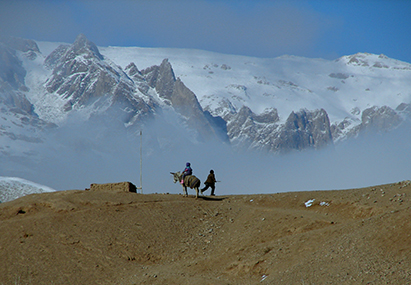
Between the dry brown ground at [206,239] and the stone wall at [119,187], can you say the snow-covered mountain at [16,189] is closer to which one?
the stone wall at [119,187]

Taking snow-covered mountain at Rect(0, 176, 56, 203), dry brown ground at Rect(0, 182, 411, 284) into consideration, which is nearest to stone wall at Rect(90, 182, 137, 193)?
dry brown ground at Rect(0, 182, 411, 284)

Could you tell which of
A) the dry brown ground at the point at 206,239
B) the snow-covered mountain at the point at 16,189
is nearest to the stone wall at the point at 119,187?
the dry brown ground at the point at 206,239

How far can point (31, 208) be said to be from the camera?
1022 inches

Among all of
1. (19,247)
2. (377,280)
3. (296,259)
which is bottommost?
(377,280)

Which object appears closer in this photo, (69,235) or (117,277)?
(117,277)

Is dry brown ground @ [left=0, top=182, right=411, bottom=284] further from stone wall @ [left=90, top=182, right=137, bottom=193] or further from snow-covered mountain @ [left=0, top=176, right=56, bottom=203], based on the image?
snow-covered mountain @ [left=0, top=176, right=56, bottom=203]

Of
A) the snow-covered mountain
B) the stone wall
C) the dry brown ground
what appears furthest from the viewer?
the snow-covered mountain

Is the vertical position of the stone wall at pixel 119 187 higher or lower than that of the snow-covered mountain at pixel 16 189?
lower

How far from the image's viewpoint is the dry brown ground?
16.9 meters

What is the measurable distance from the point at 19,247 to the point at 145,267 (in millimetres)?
5820

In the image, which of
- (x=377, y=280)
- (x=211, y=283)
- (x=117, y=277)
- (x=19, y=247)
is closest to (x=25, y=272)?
(x=19, y=247)

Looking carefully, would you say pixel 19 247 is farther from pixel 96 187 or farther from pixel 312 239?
pixel 312 239

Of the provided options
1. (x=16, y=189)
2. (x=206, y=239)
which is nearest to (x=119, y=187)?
(x=206, y=239)

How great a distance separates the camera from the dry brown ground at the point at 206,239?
16922 mm
